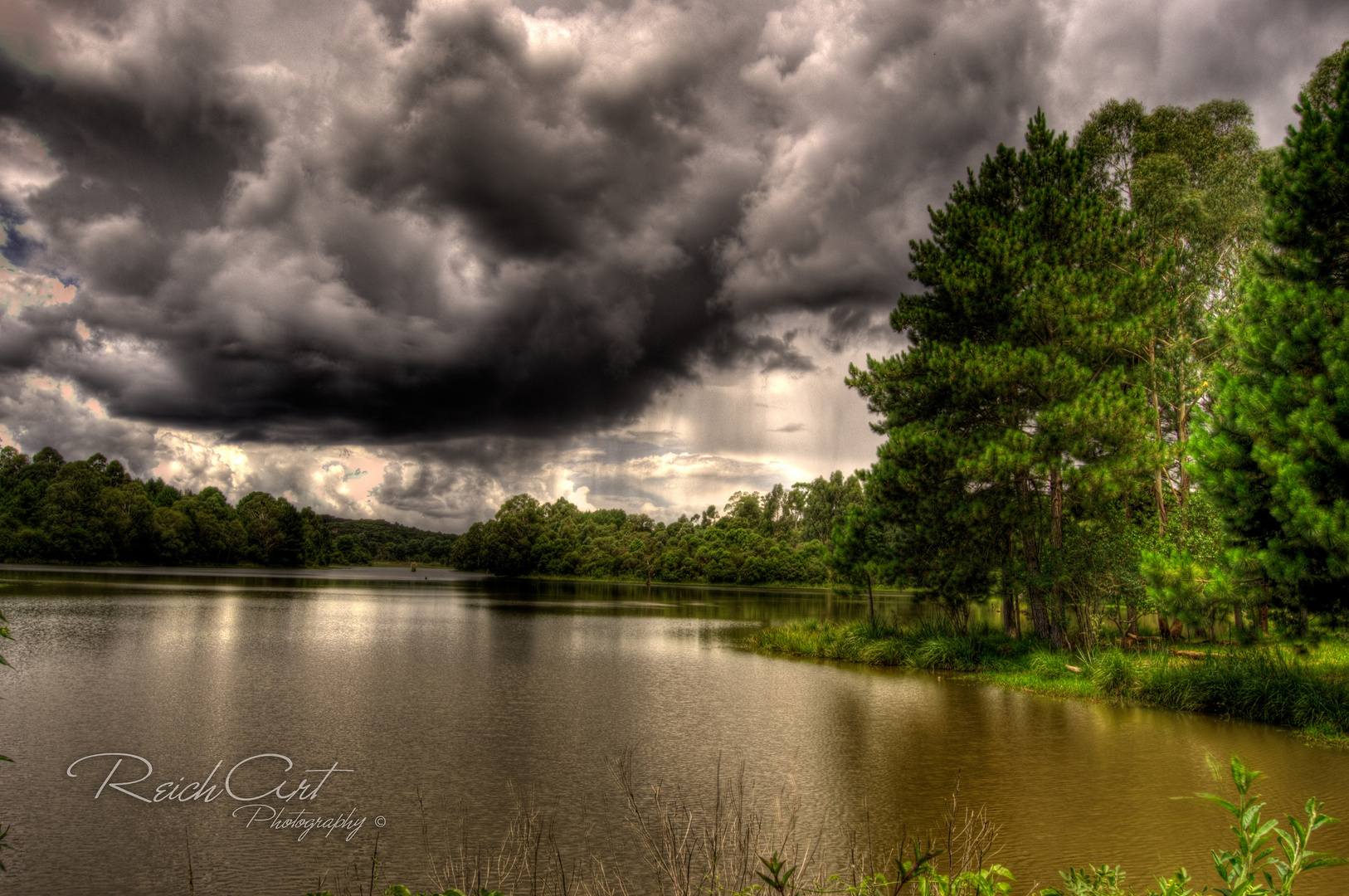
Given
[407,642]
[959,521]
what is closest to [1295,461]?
[959,521]

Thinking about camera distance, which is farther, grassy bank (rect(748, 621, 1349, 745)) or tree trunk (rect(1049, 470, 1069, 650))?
tree trunk (rect(1049, 470, 1069, 650))

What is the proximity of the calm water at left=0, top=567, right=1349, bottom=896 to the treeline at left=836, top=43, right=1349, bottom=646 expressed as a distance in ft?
12.7

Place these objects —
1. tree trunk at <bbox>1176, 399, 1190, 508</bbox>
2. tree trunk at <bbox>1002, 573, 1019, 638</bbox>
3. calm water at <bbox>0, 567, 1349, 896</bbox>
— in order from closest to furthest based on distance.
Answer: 1. calm water at <bbox>0, 567, 1349, 896</bbox>
2. tree trunk at <bbox>1002, 573, 1019, 638</bbox>
3. tree trunk at <bbox>1176, 399, 1190, 508</bbox>

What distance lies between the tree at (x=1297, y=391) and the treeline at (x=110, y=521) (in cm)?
12490

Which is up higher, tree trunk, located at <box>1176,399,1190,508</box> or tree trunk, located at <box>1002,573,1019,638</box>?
tree trunk, located at <box>1176,399,1190,508</box>

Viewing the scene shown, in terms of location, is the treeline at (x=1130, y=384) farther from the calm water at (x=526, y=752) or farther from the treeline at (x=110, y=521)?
the treeline at (x=110, y=521)

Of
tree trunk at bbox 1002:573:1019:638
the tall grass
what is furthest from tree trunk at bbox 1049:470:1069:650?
tree trunk at bbox 1002:573:1019:638

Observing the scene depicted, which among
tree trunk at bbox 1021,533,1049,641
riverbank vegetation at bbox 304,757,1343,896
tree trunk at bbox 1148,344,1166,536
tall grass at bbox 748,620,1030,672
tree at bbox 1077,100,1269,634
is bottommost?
tall grass at bbox 748,620,1030,672

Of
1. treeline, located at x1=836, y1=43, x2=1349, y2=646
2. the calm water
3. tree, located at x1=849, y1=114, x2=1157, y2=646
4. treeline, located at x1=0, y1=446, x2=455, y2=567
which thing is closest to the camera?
the calm water

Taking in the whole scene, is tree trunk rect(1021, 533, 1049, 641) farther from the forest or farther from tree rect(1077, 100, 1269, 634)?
tree rect(1077, 100, 1269, 634)

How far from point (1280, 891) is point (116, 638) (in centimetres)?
3024

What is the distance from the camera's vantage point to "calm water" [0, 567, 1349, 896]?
8.07 metres

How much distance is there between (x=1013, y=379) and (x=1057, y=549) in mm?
5073

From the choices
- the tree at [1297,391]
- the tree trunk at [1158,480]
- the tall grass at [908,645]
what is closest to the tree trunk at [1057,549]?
the tall grass at [908,645]
